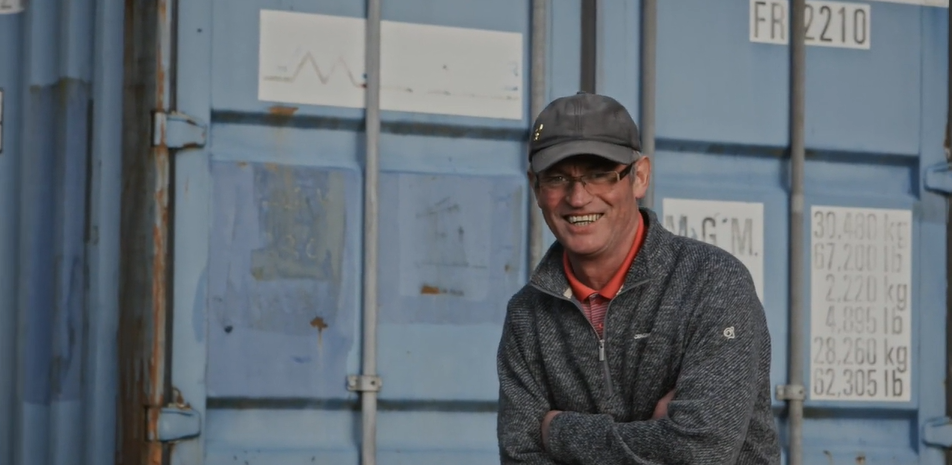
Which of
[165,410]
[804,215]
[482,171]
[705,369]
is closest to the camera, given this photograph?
[705,369]

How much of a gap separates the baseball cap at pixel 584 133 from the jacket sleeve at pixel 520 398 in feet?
1.22

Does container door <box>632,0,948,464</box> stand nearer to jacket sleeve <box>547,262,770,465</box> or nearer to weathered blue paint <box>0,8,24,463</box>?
jacket sleeve <box>547,262,770,465</box>

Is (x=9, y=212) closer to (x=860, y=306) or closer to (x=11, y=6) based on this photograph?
(x=11, y=6)

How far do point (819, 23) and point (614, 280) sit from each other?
201 centimetres

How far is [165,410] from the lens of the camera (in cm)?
390

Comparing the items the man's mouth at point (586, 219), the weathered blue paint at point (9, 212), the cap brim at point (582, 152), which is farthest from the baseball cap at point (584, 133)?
the weathered blue paint at point (9, 212)

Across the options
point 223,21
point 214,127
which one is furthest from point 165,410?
point 223,21

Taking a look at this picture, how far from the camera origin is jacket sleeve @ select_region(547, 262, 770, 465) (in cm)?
263

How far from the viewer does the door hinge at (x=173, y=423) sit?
12.8 ft

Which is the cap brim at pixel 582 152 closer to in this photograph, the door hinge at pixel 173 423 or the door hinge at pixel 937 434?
the door hinge at pixel 173 423

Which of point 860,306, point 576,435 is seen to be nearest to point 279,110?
point 576,435

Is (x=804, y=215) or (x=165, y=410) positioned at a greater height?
(x=804, y=215)

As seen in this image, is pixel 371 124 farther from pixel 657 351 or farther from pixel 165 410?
pixel 657 351

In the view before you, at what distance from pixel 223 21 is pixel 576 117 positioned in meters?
1.56
